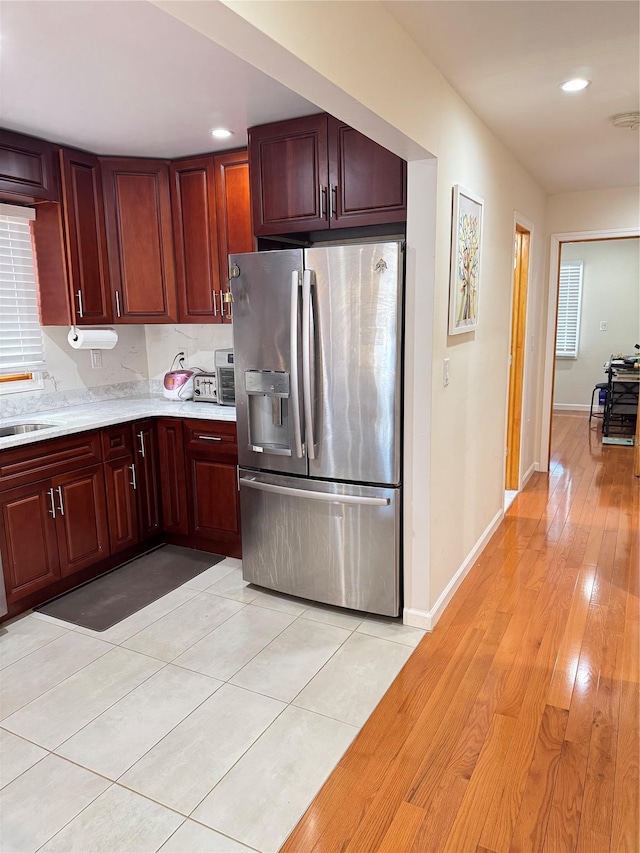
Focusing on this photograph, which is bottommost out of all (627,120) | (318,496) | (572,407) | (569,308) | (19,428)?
(572,407)

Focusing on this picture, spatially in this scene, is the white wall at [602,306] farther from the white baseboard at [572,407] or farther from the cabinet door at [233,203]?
the cabinet door at [233,203]

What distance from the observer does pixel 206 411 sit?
3.61 m

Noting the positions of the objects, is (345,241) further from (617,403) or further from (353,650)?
(617,403)

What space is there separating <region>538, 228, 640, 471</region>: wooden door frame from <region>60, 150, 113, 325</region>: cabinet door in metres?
3.73

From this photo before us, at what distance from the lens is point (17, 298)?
3.51 m

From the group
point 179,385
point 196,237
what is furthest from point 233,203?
point 179,385

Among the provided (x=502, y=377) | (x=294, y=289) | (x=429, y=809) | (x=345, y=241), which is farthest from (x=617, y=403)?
(x=429, y=809)

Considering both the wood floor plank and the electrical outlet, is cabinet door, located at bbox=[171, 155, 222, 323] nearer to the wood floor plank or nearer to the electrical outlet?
the electrical outlet

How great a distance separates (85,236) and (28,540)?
5.83 ft

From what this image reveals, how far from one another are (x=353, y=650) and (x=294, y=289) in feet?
5.43

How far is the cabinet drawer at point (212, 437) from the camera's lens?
3.47m

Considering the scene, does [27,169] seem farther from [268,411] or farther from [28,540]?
[28,540]

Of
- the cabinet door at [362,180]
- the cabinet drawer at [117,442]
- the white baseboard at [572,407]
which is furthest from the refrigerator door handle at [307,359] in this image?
the white baseboard at [572,407]

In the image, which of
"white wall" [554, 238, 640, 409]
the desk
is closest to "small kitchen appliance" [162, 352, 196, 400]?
the desk
